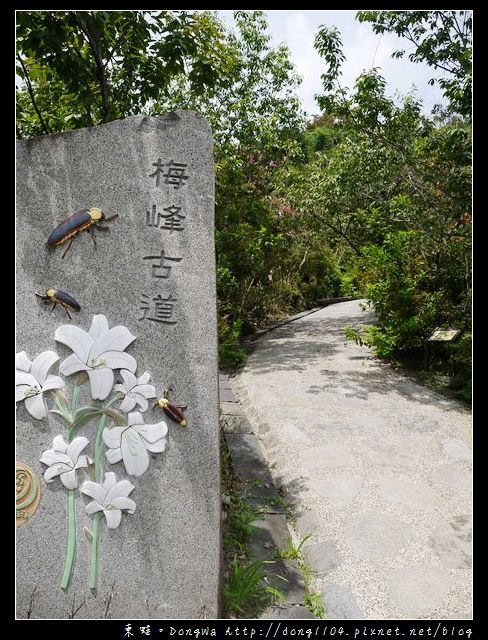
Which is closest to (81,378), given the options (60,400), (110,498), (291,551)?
(60,400)

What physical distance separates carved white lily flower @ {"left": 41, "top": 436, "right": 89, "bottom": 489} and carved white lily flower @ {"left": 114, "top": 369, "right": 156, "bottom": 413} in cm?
27

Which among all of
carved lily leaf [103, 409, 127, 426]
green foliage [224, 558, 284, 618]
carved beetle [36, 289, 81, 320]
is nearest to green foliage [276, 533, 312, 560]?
green foliage [224, 558, 284, 618]

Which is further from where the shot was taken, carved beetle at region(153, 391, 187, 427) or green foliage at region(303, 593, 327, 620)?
green foliage at region(303, 593, 327, 620)

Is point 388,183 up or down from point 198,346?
up

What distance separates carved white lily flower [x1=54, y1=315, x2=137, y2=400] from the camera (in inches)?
88.7

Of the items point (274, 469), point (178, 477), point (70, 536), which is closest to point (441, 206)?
point (274, 469)

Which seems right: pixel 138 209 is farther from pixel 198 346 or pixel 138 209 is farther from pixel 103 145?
pixel 198 346

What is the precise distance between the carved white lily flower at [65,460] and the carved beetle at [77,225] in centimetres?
95

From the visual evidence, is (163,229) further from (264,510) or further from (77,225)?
(264,510)

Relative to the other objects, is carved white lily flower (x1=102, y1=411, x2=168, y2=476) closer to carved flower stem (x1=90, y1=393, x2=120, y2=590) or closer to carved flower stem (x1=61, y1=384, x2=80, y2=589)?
carved flower stem (x1=90, y1=393, x2=120, y2=590)

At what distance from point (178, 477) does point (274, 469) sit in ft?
5.90

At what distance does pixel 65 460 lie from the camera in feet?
7.33

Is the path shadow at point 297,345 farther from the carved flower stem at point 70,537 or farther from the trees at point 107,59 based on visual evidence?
the carved flower stem at point 70,537

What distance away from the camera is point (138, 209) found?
91.4 inches
